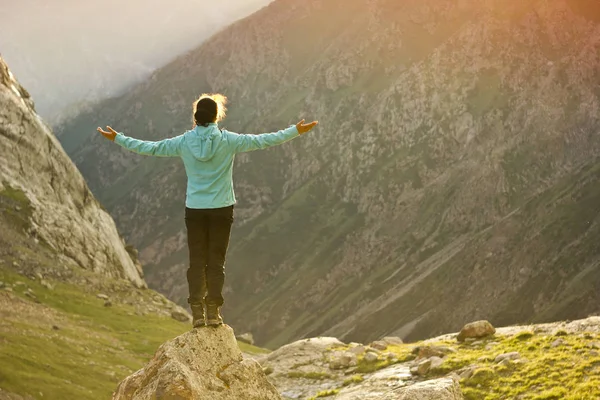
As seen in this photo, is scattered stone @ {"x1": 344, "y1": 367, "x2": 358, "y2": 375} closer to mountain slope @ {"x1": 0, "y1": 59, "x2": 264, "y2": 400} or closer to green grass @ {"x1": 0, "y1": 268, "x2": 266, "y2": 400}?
green grass @ {"x1": 0, "y1": 268, "x2": 266, "y2": 400}

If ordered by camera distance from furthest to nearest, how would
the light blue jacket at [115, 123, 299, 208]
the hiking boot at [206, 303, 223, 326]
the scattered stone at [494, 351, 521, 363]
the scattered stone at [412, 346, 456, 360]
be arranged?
the scattered stone at [412, 346, 456, 360], the scattered stone at [494, 351, 521, 363], the hiking boot at [206, 303, 223, 326], the light blue jacket at [115, 123, 299, 208]

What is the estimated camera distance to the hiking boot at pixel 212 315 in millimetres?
16219

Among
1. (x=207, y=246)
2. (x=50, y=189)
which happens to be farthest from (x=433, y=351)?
(x=50, y=189)

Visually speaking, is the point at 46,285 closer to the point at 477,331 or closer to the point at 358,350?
the point at 358,350

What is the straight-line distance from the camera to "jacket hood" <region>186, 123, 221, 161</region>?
15.2 metres

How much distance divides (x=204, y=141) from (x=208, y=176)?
2.57 ft

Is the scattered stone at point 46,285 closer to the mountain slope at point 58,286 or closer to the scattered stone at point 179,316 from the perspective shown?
the mountain slope at point 58,286

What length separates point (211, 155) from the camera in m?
15.2

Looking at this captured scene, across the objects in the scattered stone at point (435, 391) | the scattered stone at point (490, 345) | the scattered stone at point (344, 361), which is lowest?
the scattered stone at point (435, 391)

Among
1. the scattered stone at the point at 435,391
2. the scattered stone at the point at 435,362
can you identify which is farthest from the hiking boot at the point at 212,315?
the scattered stone at the point at 435,362

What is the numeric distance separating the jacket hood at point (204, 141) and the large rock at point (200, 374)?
4220 mm

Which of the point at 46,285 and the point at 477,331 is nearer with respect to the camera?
the point at 477,331

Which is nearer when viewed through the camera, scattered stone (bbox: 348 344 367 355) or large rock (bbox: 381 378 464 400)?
large rock (bbox: 381 378 464 400)

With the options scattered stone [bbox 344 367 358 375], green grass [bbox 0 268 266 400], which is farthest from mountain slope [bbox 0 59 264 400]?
scattered stone [bbox 344 367 358 375]
